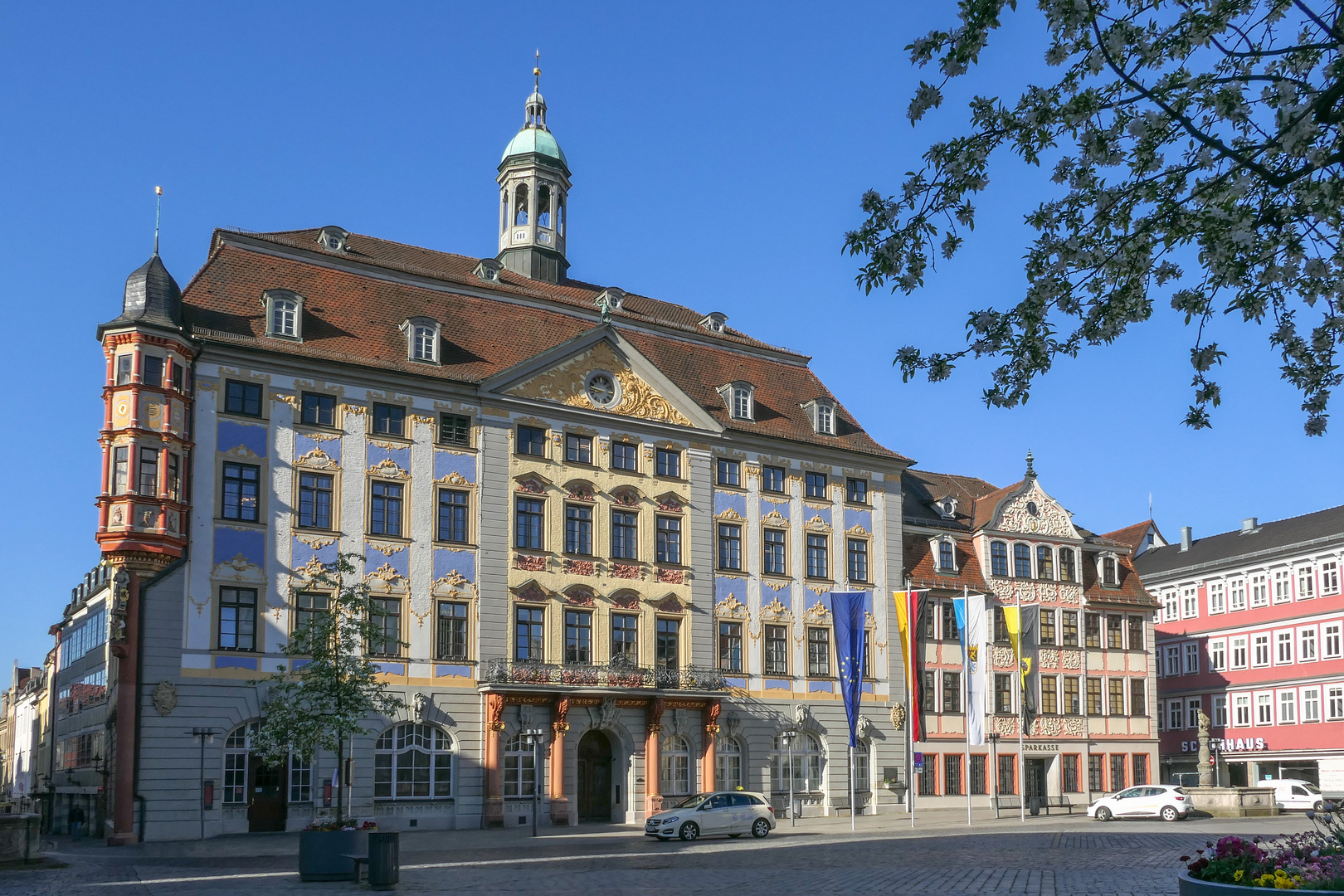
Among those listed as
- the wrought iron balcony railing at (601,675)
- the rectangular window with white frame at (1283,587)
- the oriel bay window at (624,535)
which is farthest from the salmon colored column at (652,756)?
the rectangular window with white frame at (1283,587)

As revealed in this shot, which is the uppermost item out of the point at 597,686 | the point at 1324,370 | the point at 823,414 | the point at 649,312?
the point at 649,312

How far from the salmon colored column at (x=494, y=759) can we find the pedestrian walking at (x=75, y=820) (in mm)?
16391

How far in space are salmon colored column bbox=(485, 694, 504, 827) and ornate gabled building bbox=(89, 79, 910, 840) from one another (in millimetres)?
83

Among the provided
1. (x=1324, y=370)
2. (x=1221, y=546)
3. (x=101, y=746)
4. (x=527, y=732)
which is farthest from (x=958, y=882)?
(x=1221, y=546)

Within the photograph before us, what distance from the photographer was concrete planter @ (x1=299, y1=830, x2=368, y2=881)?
89.4 feet

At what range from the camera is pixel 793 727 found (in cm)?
5300

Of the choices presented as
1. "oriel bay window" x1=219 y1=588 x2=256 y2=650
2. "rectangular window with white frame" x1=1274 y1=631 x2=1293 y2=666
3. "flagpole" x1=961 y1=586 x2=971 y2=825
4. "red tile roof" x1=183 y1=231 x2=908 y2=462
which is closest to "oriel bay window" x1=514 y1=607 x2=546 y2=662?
"red tile roof" x1=183 y1=231 x2=908 y2=462

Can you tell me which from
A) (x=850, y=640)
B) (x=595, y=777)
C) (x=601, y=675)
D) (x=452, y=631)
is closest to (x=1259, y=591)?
(x=850, y=640)

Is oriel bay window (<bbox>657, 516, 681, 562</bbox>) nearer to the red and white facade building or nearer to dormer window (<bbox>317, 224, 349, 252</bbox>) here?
dormer window (<bbox>317, 224, 349, 252</bbox>)

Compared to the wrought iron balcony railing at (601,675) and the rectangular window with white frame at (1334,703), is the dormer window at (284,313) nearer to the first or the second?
the wrought iron balcony railing at (601,675)

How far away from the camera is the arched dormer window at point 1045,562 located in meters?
62.1

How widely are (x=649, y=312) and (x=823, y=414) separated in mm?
8728

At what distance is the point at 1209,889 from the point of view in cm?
1517

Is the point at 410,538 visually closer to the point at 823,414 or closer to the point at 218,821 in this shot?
the point at 218,821
